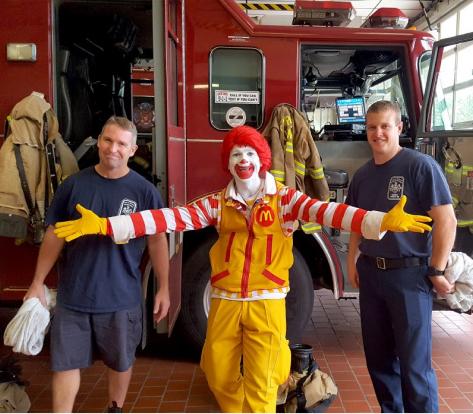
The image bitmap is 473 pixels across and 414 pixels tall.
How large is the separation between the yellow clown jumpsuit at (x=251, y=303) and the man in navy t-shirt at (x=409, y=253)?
0.51 metres

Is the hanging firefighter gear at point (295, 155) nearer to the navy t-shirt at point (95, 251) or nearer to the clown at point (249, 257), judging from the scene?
the clown at point (249, 257)

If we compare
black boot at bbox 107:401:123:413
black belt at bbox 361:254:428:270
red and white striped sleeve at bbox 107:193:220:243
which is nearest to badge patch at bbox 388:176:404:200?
black belt at bbox 361:254:428:270

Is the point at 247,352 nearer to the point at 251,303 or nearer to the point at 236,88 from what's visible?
the point at 251,303

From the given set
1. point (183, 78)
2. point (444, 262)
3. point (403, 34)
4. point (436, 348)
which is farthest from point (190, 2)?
point (436, 348)

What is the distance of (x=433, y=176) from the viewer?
2412 millimetres

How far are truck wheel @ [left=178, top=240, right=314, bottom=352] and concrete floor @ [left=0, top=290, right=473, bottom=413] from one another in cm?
41

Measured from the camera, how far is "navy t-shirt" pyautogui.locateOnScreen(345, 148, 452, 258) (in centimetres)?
242

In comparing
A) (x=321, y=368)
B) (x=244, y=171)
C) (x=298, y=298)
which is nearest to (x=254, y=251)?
(x=244, y=171)

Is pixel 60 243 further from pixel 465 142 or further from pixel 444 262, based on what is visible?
pixel 465 142

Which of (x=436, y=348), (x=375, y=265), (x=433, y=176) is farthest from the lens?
(x=436, y=348)

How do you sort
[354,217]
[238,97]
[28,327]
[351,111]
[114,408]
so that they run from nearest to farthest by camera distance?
[354,217]
[28,327]
[114,408]
[238,97]
[351,111]

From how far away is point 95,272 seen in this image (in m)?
2.42

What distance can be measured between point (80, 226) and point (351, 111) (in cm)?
250

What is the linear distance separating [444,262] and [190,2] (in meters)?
2.42
